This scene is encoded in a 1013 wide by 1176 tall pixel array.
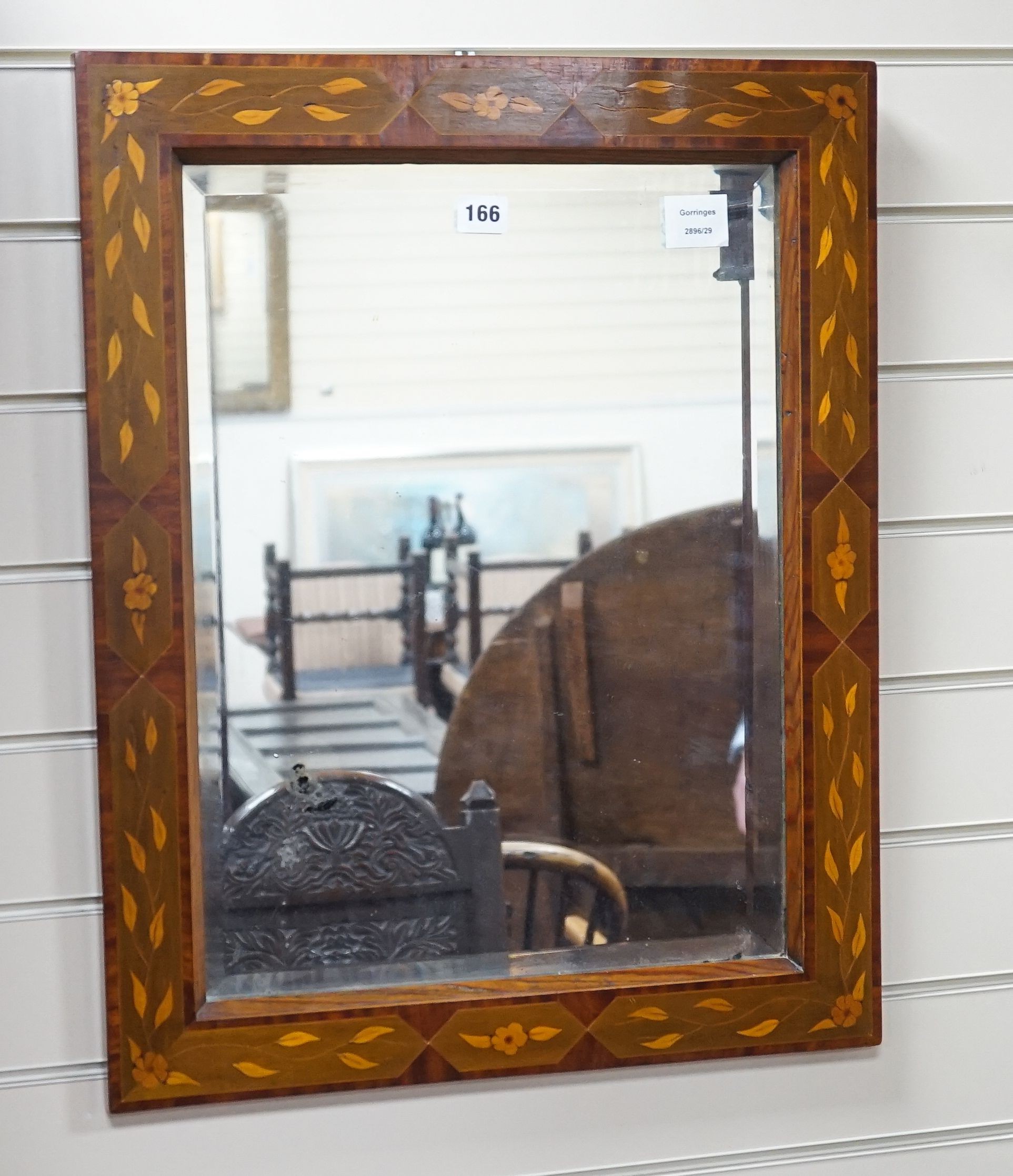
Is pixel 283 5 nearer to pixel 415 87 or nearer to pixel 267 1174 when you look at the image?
pixel 415 87

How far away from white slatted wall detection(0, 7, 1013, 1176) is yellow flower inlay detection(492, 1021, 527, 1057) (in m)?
0.05

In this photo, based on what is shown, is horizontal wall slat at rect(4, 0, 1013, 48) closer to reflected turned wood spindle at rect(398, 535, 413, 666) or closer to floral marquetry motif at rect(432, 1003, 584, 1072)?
reflected turned wood spindle at rect(398, 535, 413, 666)

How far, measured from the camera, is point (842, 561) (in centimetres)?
94

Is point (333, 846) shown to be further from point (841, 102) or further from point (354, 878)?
point (841, 102)

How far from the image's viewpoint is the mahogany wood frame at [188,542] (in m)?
0.86

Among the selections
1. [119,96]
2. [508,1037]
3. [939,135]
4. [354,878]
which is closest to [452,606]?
[354,878]

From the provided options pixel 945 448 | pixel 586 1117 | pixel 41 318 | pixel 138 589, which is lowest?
pixel 586 1117

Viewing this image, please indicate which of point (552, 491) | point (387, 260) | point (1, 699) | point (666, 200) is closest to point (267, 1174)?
point (1, 699)

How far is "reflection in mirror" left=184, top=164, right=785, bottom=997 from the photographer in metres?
0.91

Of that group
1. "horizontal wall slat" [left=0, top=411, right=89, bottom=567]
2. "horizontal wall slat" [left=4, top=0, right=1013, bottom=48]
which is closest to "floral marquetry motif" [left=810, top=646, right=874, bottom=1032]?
"horizontal wall slat" [left=4, top=0, right=1013, bottom=48]

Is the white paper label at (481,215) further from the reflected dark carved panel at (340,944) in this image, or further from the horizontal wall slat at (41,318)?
the reflected dark carved panel at (340,944)

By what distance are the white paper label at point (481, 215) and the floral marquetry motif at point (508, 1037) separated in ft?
2.04

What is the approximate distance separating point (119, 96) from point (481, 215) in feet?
0.91

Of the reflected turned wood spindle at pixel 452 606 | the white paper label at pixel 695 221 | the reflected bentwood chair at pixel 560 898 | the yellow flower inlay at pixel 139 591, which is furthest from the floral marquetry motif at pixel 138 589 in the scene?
the white paper label at pixel 695 221
